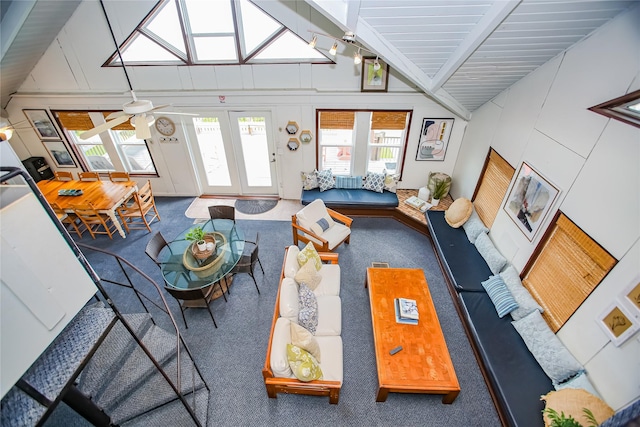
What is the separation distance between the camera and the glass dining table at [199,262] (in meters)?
3.77

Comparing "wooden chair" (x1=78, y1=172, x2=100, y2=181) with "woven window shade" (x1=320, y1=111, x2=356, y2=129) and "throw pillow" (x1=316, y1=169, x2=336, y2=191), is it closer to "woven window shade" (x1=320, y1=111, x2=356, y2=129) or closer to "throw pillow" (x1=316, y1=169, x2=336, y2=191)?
"throw pillow" (x1=316, y1=169, x2=336, y2=191)

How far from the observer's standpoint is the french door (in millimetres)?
5836

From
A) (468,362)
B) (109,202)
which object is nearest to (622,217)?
(468,362)

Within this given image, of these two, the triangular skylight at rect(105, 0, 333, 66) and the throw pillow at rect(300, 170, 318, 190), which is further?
the throw pillow at rect(300, 170, 318, 190)

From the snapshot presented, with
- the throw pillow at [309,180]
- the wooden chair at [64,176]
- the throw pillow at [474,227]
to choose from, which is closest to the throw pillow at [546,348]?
the throw pillow at [474,227]

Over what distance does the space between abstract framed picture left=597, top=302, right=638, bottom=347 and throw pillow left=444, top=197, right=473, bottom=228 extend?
256cm

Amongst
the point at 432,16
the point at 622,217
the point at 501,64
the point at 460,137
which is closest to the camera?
the point at 622,217

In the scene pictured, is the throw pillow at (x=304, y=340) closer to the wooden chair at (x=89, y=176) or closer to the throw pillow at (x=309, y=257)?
the throw pillow at (x=309, y=257)

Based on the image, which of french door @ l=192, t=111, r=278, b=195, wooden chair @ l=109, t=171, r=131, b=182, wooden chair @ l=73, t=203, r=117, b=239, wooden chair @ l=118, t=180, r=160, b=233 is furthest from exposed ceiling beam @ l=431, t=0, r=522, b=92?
wooden chair @ l=109, t=171, r=131, b=182

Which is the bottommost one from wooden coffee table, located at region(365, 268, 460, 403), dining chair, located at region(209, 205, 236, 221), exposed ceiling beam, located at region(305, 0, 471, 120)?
wooden coffee table, located at region(365, 268, 460, 403)

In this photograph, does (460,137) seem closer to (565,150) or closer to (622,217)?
(565,150)

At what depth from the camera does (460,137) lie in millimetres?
5797

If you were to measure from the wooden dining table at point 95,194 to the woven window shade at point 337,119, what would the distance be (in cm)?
385

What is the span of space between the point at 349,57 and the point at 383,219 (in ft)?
10.4
